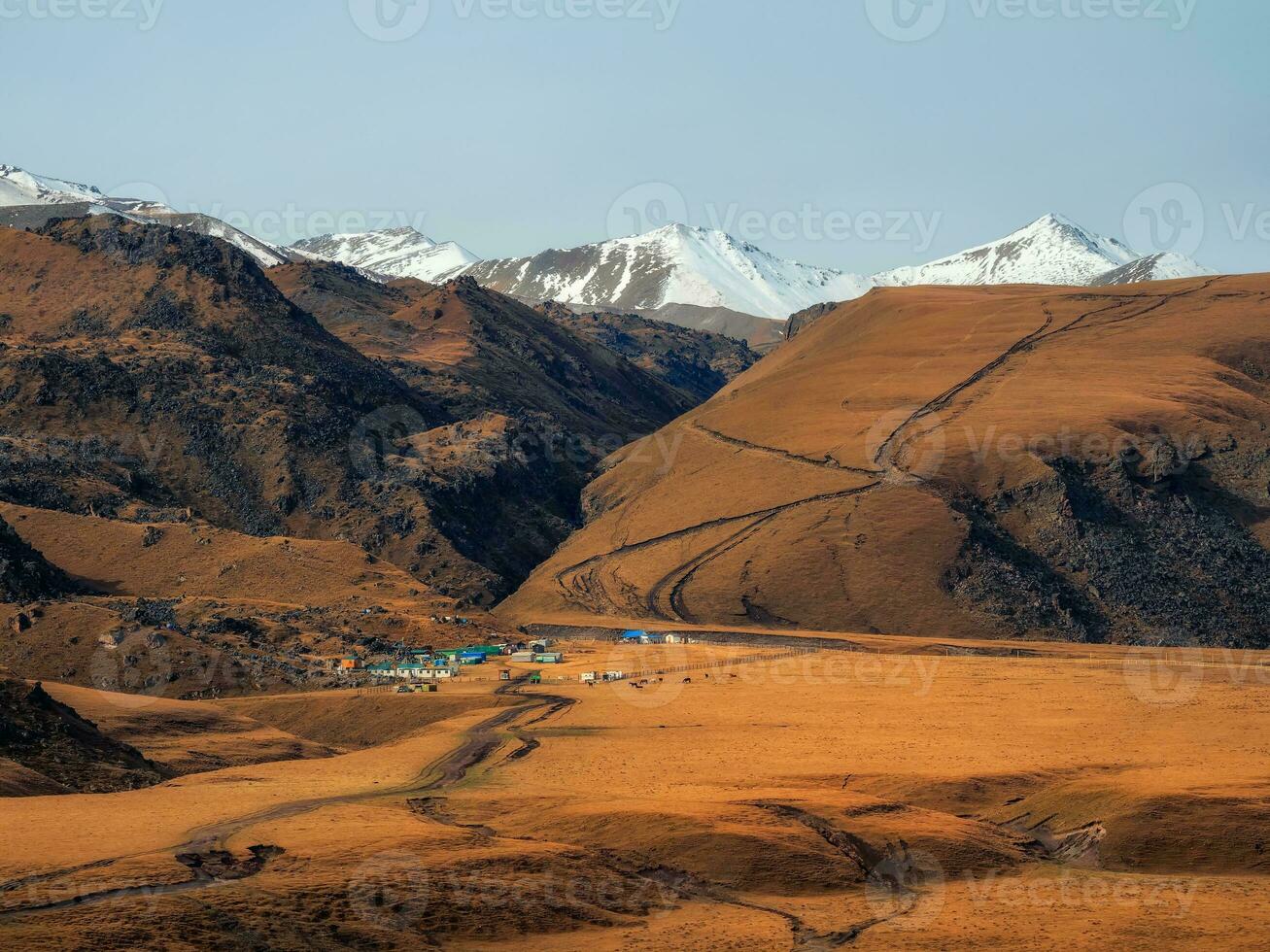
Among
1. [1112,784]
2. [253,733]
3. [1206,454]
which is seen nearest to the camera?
[1112,784]

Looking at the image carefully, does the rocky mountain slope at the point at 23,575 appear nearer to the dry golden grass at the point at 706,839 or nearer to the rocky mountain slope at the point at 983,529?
the dry golden grass at the point at 706,839

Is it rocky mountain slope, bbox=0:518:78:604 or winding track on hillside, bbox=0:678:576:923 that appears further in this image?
rocky mountain slope, bbox=0:518:78:604

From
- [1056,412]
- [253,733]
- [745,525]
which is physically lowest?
[253,733]

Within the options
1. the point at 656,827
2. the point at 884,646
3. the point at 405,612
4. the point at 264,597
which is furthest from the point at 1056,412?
the point at 656,827

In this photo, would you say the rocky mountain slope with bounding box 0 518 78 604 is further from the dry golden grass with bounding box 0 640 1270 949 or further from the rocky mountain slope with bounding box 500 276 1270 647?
the rocky mountain slope with bounding box 500 276 1270 647

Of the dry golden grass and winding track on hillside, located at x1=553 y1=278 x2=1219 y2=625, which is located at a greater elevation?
winding track on hillside, located at x1=553 y1=278 x2=1219 y2=625

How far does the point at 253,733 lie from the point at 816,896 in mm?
53473

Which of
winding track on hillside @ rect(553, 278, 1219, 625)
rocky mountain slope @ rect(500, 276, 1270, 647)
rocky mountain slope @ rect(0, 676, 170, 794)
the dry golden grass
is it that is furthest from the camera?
winding track on hillside @ rect(553, 278, 1219, 625)

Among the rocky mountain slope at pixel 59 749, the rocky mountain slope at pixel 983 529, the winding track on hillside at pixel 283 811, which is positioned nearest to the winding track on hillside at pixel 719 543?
the rocky mountain slope at pixel 983 529

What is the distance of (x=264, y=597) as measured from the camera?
14962 centimetres

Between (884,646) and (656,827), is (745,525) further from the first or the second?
(656,827)

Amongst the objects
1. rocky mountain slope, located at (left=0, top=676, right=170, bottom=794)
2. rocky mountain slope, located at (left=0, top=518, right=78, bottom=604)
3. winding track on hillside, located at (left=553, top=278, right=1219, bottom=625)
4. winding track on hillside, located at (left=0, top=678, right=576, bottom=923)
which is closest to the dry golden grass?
winding track on hillside, located at (left=0, top=678, right=576, bottom=923)

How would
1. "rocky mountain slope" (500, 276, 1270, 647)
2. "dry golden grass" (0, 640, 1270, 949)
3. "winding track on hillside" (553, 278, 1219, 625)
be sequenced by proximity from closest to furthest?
"dry golden grass" (0, 640, 1270, 949), "rocky mountain slope" (500, 276, 1270, 647), "winding track on hillside" (553, 278, 1219, 625)

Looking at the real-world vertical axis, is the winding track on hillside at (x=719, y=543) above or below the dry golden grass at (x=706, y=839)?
above
